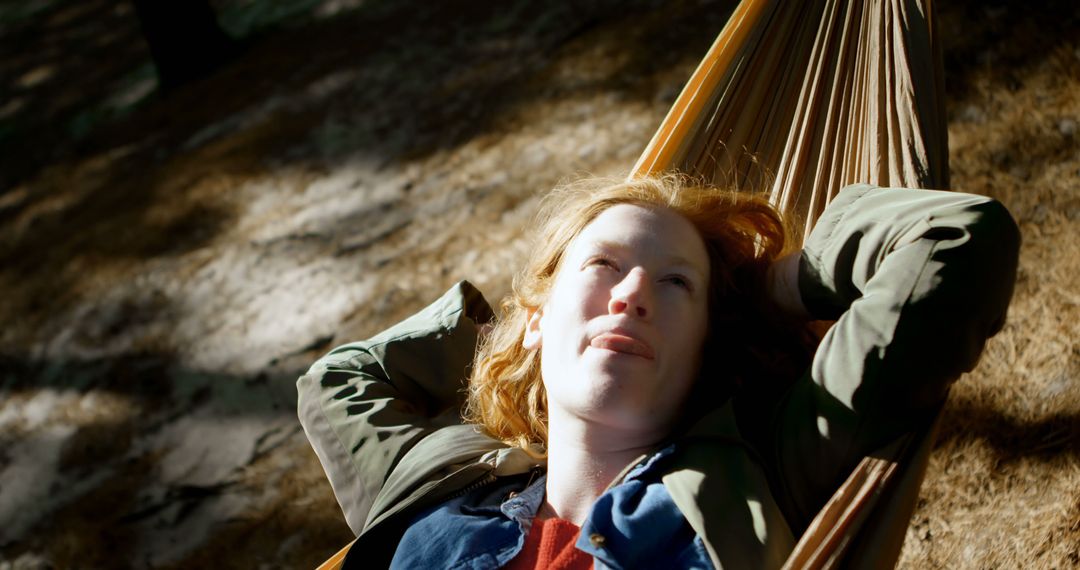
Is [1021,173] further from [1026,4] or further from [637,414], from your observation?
[637,414]

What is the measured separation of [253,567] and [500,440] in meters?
1.06

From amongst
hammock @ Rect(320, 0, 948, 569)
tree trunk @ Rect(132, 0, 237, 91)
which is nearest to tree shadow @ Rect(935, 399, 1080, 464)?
hammock @ Rect(320, 0, 948, 569)

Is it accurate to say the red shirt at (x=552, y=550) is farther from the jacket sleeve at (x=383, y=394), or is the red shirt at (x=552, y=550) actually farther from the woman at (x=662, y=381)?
the jacket sleeve at (x=383, y=394)

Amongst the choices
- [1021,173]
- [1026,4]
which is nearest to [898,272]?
[1021,173]

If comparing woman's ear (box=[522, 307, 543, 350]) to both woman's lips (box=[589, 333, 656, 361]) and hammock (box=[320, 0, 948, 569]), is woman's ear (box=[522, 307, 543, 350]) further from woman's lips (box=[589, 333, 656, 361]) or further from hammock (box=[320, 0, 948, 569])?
hammock (box=[320, 0, 948, 569])

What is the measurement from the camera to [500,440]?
173 centimetres

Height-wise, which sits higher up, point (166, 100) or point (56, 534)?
point (166, 100)

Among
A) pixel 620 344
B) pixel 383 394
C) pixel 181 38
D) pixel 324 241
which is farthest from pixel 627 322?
pixel 181 38

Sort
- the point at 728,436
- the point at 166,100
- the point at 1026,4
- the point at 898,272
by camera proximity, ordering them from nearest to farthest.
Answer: the point at 898,272
the point at 728,436
the point at 1026,4
the point at 166,100

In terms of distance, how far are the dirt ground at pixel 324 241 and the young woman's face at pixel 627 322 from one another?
2.45 ft

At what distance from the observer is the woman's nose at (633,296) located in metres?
1.42

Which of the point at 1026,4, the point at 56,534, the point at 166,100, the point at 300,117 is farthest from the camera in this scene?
the point at 166,100

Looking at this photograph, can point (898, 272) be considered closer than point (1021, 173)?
Yes

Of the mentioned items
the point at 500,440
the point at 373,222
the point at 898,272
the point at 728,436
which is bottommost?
the point at 373,222
